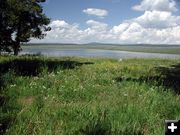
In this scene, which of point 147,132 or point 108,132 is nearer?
point 108,132

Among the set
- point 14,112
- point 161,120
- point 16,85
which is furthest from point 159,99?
point 16,85

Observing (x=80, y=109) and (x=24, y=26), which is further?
(x=24, y=26)

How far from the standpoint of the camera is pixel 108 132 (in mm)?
6633

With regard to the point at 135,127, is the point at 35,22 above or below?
above

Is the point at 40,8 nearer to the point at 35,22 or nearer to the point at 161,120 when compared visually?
the point at 35,22

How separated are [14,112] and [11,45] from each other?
1562 inches

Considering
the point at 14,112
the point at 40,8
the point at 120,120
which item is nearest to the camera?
the point at 120,120

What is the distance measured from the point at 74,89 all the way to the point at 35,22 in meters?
36.2

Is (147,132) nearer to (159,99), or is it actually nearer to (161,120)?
(161,120)

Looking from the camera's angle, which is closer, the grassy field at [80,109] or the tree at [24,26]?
the grassy field at [80,109]

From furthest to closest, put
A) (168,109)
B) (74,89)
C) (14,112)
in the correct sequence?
1. (74,89)
2. (168,109)
3. (14,112)

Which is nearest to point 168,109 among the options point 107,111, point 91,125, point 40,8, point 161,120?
point 161,120

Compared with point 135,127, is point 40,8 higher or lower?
higher

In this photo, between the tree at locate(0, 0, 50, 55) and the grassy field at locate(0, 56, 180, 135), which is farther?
the tree at locate(0, 0, 50, 55)
